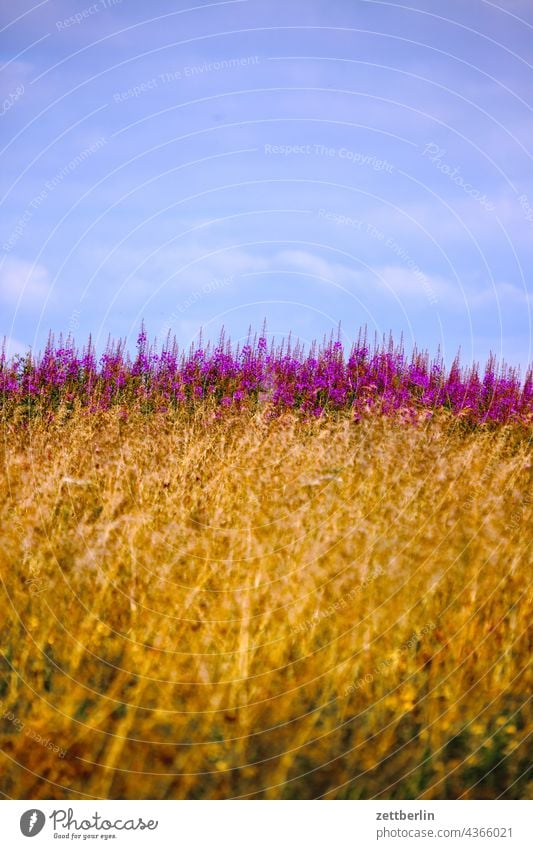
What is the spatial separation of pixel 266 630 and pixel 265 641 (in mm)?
79

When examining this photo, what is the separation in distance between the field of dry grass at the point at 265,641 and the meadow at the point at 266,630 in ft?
0.03

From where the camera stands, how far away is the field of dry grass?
2.67 metres

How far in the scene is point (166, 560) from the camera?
386cm

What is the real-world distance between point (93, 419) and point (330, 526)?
15.1 feet

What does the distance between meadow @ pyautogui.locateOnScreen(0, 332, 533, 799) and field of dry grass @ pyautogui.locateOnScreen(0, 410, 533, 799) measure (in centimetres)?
1

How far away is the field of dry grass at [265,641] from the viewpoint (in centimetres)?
267

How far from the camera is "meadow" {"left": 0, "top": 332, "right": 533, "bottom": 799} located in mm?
2672

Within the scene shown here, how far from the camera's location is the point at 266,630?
335 centimetres

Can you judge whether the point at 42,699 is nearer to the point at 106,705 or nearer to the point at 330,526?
the point at 106,705
